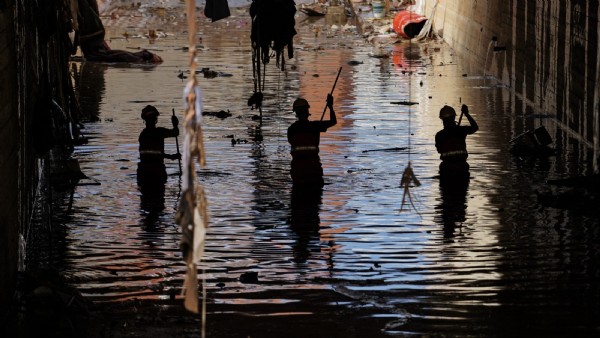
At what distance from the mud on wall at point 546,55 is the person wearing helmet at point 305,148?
334 cm

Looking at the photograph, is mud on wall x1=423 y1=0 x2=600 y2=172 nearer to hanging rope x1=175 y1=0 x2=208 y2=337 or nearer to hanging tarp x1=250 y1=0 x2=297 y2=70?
hanging tarp x1=250 y1=0 x2=297 y2=70

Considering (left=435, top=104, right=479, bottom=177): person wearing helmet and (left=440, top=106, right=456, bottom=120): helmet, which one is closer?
(left=435, top=104, right=479, bottom=177): person wearing helmet

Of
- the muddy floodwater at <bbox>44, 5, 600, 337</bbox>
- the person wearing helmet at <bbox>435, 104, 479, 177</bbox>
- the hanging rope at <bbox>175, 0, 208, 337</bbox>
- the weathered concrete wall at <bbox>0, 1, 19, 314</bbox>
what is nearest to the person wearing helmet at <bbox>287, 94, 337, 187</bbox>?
the muddy floodwater at <bbox>44, 5, 600, 337</bbox>

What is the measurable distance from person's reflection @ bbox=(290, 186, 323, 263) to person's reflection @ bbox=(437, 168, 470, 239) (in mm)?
1231

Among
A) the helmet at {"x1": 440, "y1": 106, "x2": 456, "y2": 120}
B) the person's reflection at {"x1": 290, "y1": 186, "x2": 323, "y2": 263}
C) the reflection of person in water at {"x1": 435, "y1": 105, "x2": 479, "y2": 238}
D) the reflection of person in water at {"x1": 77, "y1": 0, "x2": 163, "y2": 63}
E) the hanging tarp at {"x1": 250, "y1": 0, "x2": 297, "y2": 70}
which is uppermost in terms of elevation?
the hanging tarp at {"x1": 250, "y1": 0, "x2": 297, "y2": 70}

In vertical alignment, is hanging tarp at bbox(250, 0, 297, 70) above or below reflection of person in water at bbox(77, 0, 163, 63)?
above

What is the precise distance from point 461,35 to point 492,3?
17.0ft

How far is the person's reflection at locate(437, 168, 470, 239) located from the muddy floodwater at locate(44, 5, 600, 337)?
0.16 ft

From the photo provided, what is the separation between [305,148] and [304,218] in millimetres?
1702

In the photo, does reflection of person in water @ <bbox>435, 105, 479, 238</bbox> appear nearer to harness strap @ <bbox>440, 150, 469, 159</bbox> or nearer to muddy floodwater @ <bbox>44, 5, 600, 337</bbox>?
harness strap @ <bbox>440, 150, 469, 159</bbox>

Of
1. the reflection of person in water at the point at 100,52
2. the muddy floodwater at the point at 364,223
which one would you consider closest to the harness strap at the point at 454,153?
the muddy floodwater at the point at 364,223

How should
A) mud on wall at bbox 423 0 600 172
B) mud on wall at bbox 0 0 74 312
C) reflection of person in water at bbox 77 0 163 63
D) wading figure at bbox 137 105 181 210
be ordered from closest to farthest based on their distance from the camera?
1. mud on wall at bbox 0 0 74 312
2. wading figure at bbox 137 105 181 210
3. mud on wall at bbox 423 0 600 172
4. reflection of person in water at bbox 77 0 163 63

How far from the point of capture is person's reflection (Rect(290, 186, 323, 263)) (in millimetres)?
11539

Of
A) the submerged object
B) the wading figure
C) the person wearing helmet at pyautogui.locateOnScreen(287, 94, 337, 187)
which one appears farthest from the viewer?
the submerged object
